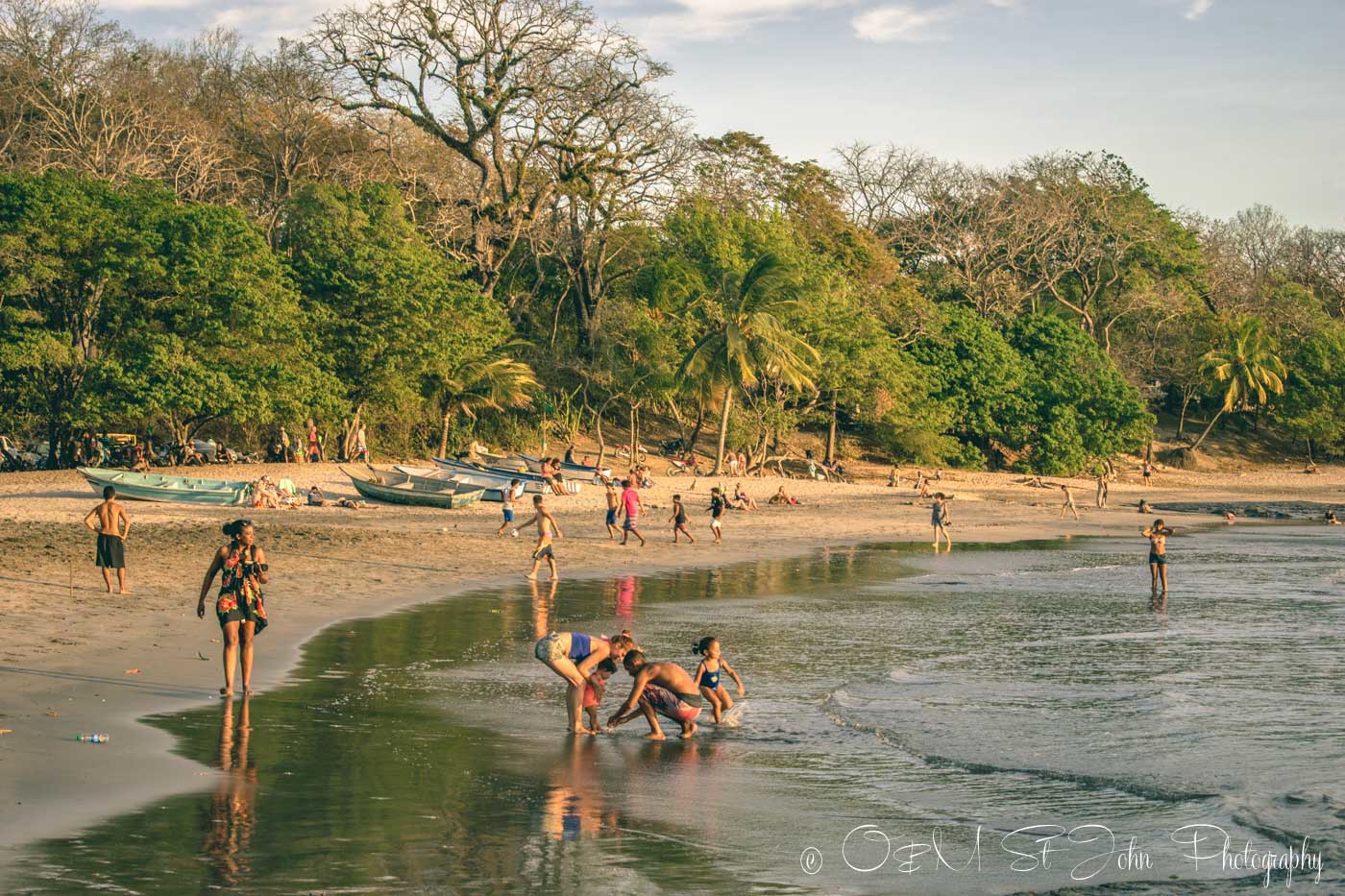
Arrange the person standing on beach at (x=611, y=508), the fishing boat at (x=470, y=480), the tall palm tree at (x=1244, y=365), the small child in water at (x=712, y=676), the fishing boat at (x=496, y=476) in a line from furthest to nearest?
the tall palm tree at (x=1244, y=365)
the fishing boat at (x=496, y=476)
the fishing boat at (x=470, y=480)
the person standing on beach at (x=611, y=508)
the small child in water at (x=712, y=676)

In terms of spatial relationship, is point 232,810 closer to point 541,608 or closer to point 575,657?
point 575,657

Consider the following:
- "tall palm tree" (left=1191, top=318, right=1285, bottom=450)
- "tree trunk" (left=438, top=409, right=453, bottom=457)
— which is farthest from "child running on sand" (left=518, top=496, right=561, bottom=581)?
"tall palm tree" (left=1191, top=318, right=1285, bottom=450)

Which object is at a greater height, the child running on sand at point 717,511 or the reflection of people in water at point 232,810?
the child running on sand at point 717,511

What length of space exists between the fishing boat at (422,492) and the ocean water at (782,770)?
44.5ft

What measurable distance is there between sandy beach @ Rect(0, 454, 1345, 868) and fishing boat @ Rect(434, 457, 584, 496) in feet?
3.62

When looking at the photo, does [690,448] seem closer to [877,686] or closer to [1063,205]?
[1063,205]

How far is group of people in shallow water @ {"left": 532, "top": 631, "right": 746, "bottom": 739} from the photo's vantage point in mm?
10961

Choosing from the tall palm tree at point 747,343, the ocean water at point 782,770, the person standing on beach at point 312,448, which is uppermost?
the tall palm tree at point 747,343

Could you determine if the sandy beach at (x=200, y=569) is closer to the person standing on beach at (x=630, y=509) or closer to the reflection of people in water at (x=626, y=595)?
the person standing on beach at (x=630, y=509)

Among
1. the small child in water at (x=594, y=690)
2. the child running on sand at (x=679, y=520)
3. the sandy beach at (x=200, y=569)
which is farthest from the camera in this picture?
the child running on sand at (x=679, y=520)

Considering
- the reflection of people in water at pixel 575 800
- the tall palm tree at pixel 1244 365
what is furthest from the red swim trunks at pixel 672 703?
the tall palm tree at pixel 1244 365

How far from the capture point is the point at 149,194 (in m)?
35.6

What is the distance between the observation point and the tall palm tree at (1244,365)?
6544cm

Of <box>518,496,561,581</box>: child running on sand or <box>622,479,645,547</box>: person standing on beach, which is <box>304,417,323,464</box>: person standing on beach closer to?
<box>622,479,645,547</box>: person standing on beach
